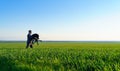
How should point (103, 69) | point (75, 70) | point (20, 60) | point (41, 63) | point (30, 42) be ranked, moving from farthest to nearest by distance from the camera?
point (30, 42) → point (20, 60) → point (41, 63) → point (75, 70) → point (103, 69)

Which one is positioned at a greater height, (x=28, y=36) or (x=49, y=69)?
(x=28, y=36)

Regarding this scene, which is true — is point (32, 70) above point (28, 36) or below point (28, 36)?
below

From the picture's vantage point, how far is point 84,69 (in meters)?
9.85

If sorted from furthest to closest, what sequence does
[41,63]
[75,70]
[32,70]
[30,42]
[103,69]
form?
[30,42]
[41,63]
[32,70]
[75,70]
[103,69]

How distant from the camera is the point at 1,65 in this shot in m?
14.2

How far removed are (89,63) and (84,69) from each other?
665 mm

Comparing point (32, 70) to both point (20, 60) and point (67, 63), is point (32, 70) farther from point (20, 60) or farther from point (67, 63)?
point (20, 60)

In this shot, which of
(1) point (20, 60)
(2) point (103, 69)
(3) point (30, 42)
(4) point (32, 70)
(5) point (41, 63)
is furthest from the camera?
(3) point (30, 42)

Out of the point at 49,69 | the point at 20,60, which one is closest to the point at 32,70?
the point at 49,69

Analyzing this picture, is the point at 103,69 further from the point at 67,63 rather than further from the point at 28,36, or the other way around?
the point at 28,36

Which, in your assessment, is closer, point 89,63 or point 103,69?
point 103,69

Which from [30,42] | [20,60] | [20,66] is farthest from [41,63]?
[30,42]

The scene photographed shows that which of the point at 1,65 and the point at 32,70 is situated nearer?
→ the point at 32,70

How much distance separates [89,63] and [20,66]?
11.7ft
